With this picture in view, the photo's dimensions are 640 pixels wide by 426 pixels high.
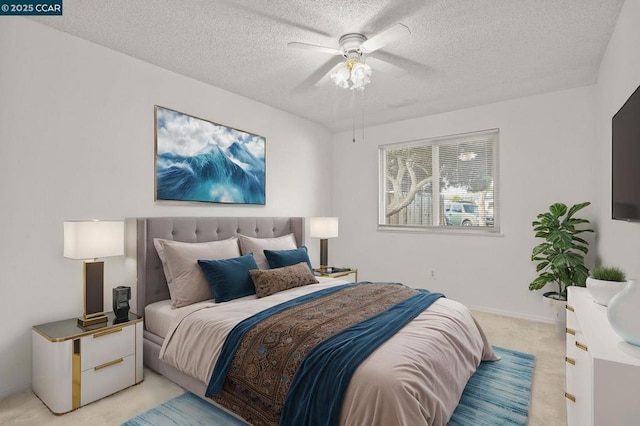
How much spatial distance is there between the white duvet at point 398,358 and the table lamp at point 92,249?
0.57m

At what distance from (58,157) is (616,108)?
13.6ft

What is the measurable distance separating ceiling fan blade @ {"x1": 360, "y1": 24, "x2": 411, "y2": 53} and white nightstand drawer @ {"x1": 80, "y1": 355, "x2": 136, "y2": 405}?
279 centimetres

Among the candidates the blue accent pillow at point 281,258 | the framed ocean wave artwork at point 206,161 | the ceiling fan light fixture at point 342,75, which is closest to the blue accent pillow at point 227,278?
the blue accent pillow at point 281,258

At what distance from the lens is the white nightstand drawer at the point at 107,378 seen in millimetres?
2182

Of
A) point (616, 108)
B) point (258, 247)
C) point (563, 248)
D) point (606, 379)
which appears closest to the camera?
point (606, 379)

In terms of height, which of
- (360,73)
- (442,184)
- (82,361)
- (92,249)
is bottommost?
(82,361)

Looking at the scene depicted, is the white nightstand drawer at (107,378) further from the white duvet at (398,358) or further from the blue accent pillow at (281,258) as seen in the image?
the blue accent pillow at (281,258)

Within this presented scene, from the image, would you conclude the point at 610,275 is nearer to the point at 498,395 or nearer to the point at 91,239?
the point at 498,395

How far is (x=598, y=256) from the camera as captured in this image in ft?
10.6

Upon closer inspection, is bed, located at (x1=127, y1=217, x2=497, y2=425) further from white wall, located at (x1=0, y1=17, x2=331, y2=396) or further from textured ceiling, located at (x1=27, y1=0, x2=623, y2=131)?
textured ceiling, located at (x1=27, y1=0, x2=623, y2=131)

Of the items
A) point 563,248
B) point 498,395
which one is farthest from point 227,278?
point 563,248

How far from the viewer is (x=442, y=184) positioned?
4559mm

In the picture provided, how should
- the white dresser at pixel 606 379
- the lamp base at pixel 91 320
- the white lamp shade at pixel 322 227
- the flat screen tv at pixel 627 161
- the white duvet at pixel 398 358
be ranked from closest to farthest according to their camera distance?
the white dresser at pixel 606 379 < the white duvet at pixel 398 358 < the flat screen tv at pixel 627 161 < the lamp base at pixel 91 320 < the white lamp shade at pixel 322 227

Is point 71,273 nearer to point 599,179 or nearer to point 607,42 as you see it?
point 607,42
